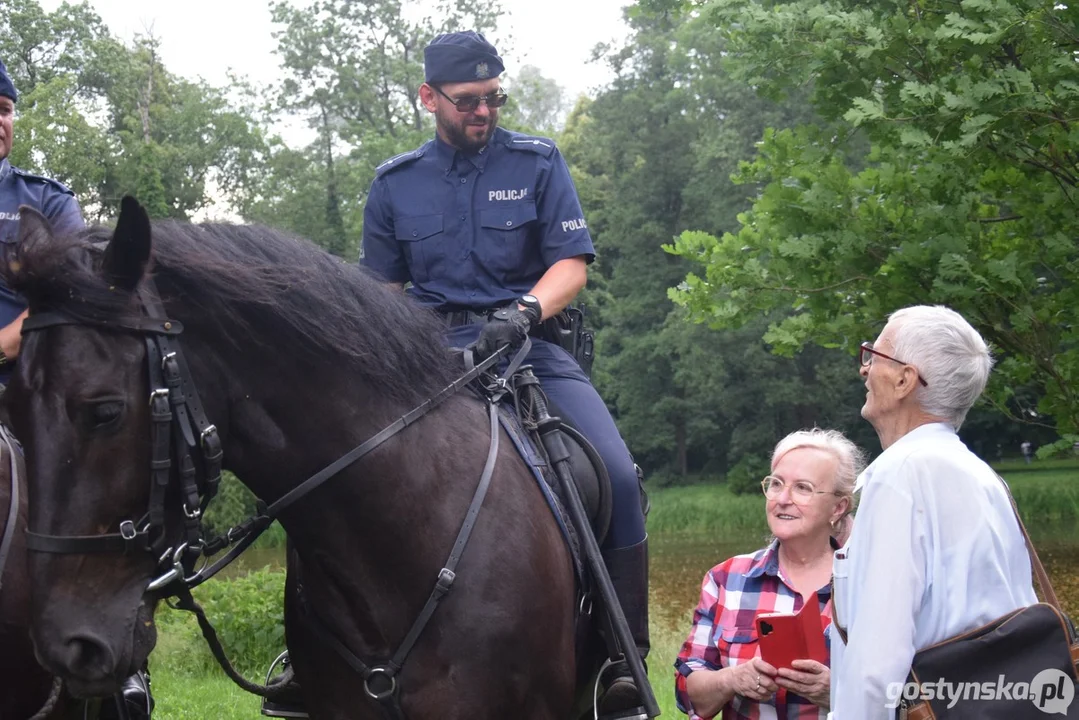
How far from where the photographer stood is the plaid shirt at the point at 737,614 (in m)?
4.03

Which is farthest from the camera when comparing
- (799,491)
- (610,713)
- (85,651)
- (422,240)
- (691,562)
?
(691,562)

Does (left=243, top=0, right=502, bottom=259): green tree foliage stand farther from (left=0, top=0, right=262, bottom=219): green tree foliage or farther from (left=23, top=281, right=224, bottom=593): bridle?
(left=23, top=281, right=224, bottom=593): bridle

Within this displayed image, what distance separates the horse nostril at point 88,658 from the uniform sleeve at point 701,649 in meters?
1.99

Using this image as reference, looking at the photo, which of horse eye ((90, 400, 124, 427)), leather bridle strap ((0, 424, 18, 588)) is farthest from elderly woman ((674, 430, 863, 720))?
leather bridle strap ((0, 424, 18, 588))

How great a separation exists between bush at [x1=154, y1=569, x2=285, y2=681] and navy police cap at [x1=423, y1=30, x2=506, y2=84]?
7.28 metres

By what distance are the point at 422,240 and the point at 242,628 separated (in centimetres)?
752

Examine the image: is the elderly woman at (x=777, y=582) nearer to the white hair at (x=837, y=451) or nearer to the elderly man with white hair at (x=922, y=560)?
the white hair at (x=837, y=451)

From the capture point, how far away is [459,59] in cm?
458

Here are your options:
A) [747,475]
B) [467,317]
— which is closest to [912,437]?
[467,317]

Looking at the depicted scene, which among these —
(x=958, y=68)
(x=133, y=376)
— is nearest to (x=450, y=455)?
(x=133, y=376)

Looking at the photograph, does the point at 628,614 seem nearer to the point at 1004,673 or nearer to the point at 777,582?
the point at 777,582

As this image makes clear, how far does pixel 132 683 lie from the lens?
422cm

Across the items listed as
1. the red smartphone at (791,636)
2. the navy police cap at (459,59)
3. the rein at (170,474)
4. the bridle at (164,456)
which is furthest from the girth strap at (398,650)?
the navy police cap at (459,59)

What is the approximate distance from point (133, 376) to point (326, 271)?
746 mm
